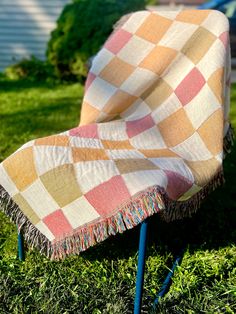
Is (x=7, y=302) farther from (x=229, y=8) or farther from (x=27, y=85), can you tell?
(x=229, y=8)

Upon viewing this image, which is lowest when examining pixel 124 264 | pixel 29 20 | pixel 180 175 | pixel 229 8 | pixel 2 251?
pixel 229 8

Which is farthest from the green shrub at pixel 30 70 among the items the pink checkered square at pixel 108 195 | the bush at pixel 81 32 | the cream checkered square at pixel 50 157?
the pink checkered square at pixel 108 195

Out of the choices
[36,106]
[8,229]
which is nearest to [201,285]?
[8,229]

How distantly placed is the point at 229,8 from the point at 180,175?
601 cm

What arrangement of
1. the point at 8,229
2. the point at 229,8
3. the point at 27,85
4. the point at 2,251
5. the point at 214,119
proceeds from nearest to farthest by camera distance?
the point at 214,119, the point at 2,251, the point at 8,229, the point at 27,85, the point at 229,8

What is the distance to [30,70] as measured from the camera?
307 inches

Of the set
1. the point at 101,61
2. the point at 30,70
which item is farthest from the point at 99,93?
the point at 30,70

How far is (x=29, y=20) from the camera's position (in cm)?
867

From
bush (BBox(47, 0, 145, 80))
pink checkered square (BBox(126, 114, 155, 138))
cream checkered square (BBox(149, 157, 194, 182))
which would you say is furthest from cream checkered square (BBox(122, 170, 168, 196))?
bush (BBox(47, 0, 145, 80))

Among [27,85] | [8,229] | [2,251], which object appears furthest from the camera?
[27,85]

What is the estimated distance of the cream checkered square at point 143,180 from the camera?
232cm

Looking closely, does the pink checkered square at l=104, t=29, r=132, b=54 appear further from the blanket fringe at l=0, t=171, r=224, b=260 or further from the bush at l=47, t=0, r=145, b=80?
the bush at l=47, t=0, r=145, b=80

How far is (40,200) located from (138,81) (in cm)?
114

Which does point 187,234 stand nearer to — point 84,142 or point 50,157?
point 84,142
